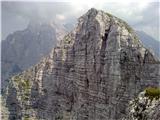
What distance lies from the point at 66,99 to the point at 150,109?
157 m

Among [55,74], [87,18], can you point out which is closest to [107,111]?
[87,18]

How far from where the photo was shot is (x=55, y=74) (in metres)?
198

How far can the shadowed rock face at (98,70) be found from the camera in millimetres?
141875

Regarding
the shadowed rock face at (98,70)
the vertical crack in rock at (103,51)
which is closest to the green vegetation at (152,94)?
the shadowed rock face at (98,70)

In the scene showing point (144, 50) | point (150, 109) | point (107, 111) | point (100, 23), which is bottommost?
point (107, 111)

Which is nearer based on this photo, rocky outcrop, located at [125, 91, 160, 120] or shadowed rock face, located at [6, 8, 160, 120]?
rocky outcrop, located at [125, 91, 160, 120]

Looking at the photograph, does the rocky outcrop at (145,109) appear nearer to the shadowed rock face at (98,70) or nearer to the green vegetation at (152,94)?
the green vegetation at (152,94)

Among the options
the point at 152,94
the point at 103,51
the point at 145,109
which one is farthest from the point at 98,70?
the point at 145,109

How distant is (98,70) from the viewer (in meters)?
159

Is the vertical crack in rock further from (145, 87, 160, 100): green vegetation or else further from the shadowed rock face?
(145, 87, 160, 100): green vegetation

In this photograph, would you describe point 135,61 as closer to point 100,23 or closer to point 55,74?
point 100,23

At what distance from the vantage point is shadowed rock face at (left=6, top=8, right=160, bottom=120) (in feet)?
465

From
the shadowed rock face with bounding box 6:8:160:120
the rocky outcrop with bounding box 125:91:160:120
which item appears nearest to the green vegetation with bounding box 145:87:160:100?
the rocky outcrop with bounding box 125:91:160:120

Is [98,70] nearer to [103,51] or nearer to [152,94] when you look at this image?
[103,51]
